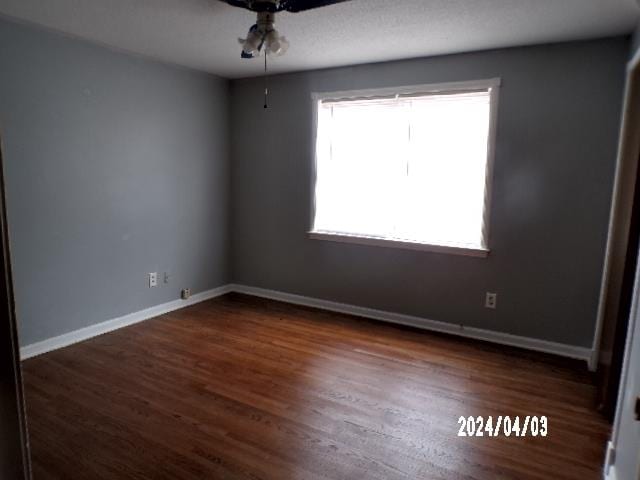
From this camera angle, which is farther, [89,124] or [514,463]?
[89,124]

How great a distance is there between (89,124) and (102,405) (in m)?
2.07

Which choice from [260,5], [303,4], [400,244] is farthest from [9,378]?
[400,244]

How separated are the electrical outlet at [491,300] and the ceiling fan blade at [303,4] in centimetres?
241

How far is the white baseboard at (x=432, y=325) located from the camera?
3145 mm

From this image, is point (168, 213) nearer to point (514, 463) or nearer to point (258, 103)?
point (258, 103)

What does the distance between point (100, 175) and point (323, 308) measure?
2.29 m

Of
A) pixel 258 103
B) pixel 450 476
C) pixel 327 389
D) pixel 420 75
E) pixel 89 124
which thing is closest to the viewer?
pixel 450 476

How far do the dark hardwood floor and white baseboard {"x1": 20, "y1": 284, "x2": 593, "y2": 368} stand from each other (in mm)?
100

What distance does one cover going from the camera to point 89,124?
321cm

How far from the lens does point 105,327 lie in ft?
11.3

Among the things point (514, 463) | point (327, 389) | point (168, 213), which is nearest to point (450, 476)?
point (514, 463)

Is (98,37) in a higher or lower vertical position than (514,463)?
higher

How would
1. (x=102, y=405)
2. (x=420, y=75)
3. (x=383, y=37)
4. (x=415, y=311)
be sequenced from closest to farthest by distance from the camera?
(x=102, y=405), (x=383, y=37), (x=420, y=75), (x=415, y=311)

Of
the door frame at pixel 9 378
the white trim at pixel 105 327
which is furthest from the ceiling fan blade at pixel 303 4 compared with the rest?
the white trim at pixel 105 327
